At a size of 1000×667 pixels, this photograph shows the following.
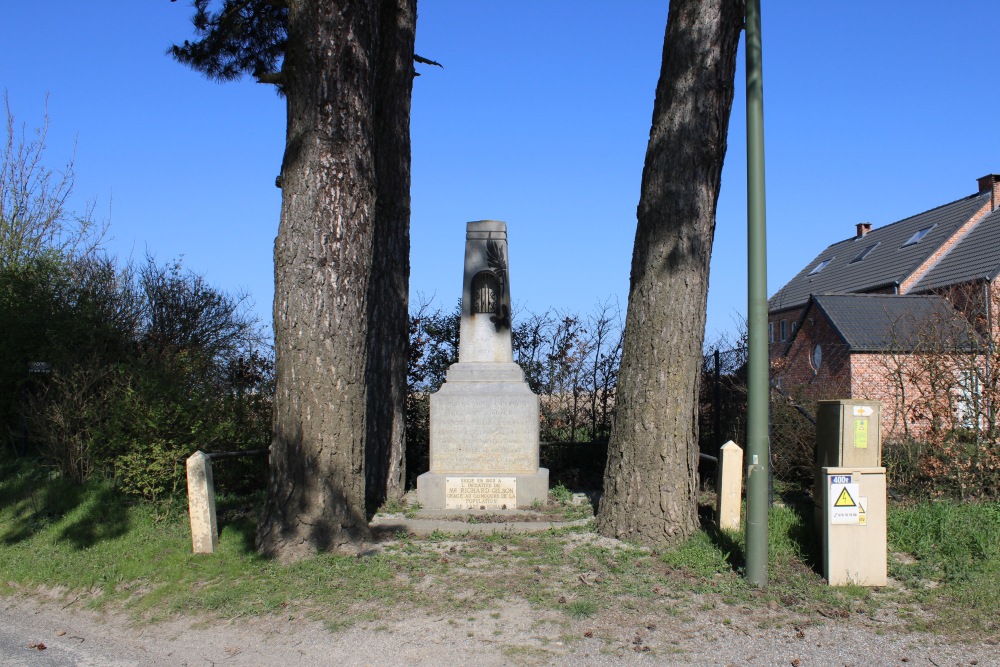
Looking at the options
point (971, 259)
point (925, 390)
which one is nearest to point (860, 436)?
point (925, 390)

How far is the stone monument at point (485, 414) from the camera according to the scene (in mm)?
Result: 8789

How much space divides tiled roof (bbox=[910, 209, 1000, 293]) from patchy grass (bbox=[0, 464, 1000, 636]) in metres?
25.3

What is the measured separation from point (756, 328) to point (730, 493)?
2289 millimetres

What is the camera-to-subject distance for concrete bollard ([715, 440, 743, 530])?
7445 mm

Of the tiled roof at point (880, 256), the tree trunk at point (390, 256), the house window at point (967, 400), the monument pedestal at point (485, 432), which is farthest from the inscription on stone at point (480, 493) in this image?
the tiled roof at point (880, 256)

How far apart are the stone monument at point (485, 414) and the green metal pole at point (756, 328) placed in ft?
10.7

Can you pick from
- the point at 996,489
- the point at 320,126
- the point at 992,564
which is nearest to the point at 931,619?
the point at 992,564

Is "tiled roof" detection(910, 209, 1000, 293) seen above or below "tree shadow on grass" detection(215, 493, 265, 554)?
above

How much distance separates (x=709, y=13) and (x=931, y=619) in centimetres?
516

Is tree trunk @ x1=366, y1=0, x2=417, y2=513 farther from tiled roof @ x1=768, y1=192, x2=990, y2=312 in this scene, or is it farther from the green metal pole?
tiled roof @ x1=768, y1=192, x2=990, y2=312

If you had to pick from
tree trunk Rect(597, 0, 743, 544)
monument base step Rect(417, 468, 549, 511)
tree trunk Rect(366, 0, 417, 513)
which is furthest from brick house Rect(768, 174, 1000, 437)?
tree trunk Rect(366, 0, 417, 513)

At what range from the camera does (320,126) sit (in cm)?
688

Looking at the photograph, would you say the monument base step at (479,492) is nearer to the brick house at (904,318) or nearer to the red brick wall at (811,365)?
the brick house at (904,318)

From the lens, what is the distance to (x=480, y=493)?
346 inches
